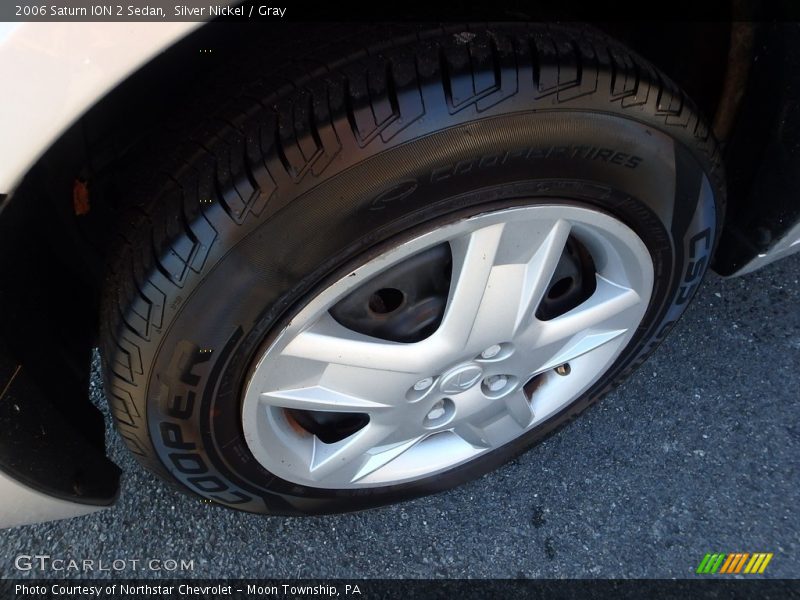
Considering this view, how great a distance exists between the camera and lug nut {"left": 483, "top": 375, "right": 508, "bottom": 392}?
1.41 metres

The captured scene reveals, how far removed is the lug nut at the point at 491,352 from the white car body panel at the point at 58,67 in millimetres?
771

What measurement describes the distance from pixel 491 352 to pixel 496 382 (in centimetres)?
12

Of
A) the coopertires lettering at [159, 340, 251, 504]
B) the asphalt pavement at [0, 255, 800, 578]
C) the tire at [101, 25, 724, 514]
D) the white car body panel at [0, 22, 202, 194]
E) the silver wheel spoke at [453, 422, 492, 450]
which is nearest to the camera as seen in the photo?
the white car body panel at [0, 22, 202, 194]

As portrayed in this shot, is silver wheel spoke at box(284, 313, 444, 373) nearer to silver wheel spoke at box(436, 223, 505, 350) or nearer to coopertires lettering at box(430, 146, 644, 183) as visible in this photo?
silver wheel spoke at box(436, 223, 505, 350)

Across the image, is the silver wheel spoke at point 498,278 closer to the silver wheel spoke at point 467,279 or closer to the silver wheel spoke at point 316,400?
the silver wheel spoke at point 467,279

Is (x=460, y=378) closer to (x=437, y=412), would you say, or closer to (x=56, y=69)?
(x=437, y=412)

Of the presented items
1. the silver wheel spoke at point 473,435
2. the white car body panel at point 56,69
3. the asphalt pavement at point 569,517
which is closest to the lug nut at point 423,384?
the silver wheel spoke at point 473,435

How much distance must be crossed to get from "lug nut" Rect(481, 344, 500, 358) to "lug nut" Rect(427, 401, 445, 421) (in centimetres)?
16

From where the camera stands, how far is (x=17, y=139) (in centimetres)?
80

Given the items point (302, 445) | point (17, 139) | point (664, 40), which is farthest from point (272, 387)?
point (664, 40)

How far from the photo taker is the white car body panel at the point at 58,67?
75 centimetres

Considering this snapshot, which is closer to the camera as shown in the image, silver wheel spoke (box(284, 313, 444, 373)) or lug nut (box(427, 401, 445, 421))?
silver wheel spoke (box(284, 313, 444, 373))

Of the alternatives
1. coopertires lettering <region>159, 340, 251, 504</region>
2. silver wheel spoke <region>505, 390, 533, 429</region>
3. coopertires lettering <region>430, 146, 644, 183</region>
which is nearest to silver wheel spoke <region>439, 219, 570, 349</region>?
coopertires lettering <region>430, 146, 644, 183</region>

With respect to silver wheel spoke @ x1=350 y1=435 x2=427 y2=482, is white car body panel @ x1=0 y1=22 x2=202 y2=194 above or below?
above
